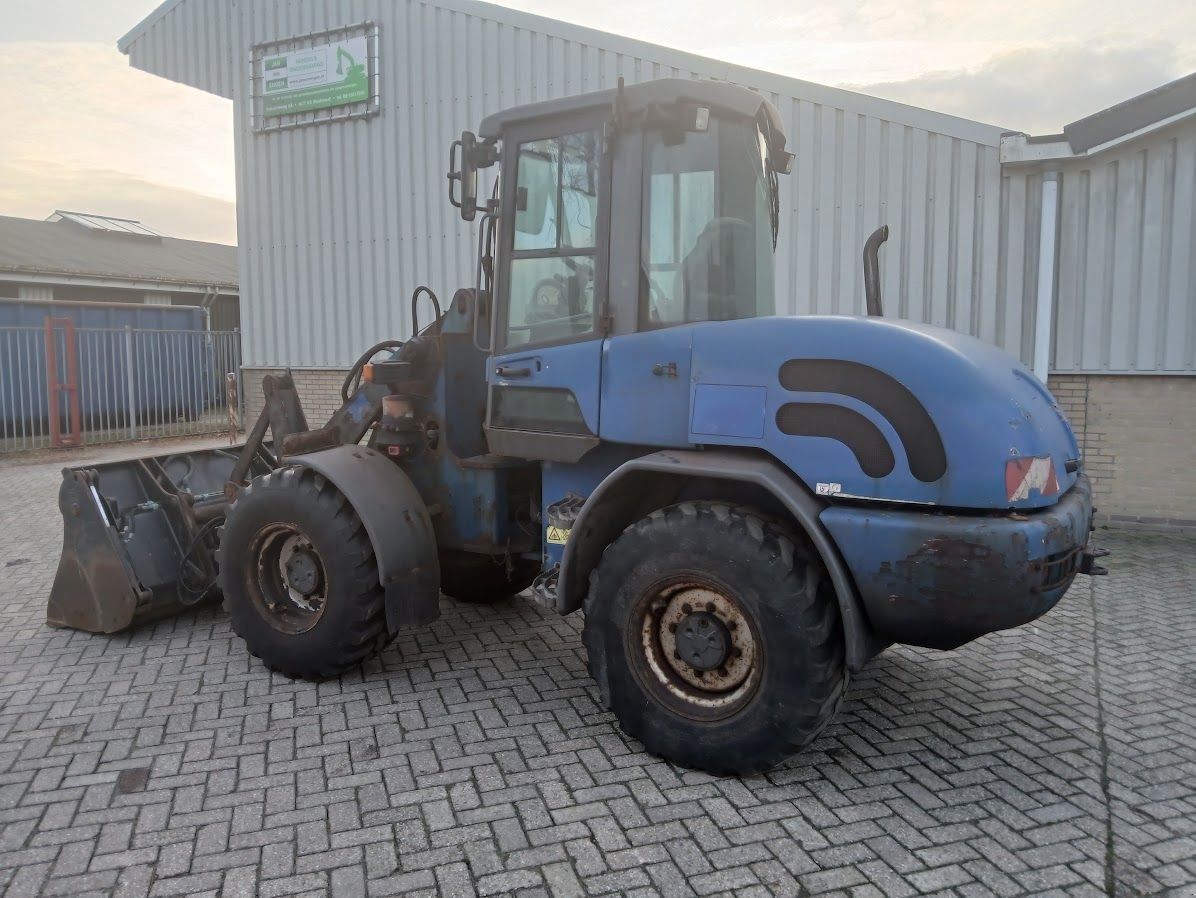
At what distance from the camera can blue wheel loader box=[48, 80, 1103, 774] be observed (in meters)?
3.33

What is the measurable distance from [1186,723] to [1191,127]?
6025mm

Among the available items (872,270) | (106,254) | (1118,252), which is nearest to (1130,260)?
(1118,252)

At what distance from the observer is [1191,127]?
797 cm

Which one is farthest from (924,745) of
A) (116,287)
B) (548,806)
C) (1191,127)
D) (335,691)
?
(116,287)

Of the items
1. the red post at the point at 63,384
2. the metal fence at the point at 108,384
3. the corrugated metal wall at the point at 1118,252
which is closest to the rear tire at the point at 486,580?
the corrugated metal wall at the point at 1118,252

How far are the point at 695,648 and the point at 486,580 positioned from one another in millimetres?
2575

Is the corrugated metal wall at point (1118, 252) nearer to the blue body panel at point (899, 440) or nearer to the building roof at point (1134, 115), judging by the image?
the building roof at point (1134, 115)

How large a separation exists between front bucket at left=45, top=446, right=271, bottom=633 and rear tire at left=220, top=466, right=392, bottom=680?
32.6 inches

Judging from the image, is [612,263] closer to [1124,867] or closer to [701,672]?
[701,672]

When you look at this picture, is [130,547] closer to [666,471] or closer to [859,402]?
[666,471]

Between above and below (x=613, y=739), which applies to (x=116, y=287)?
above

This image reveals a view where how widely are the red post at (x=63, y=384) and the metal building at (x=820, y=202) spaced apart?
13.1 ft

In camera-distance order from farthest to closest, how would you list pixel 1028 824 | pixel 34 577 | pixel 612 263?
pixel 34 577 → pixel 612 263 → pixel 1028 824

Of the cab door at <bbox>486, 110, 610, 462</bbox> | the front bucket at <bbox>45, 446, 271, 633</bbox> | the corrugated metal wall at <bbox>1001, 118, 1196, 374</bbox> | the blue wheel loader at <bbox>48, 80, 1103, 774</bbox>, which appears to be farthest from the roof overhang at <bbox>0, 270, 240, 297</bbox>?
the cab door at <bbox>486, 110, 610, 462</bbox>
